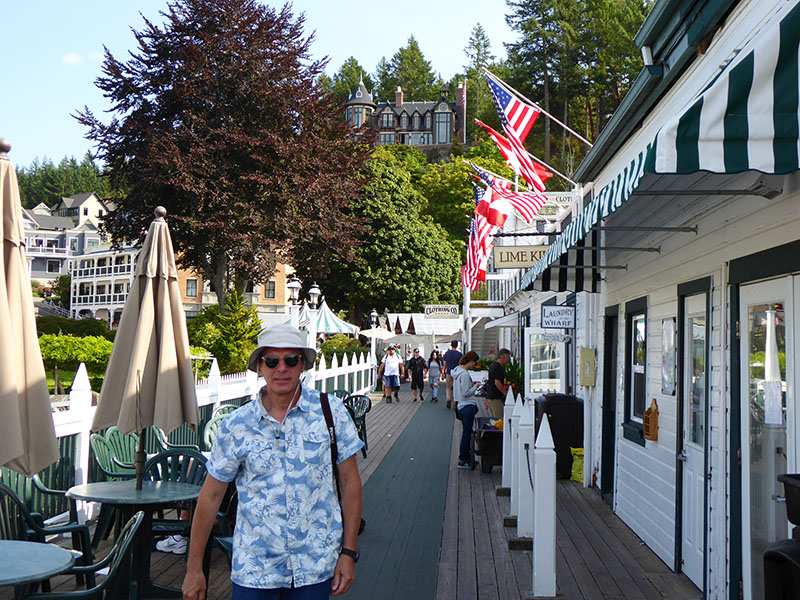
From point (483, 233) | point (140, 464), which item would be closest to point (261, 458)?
point (140, 464)

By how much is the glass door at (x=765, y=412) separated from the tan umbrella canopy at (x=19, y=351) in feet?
14.1

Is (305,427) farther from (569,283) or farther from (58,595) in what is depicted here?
(569,283)

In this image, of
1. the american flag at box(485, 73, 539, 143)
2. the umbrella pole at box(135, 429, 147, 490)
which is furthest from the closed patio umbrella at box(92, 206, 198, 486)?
the american flag at box(485, 73, 539, 143)

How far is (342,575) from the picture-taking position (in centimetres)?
341

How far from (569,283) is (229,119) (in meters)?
20.5

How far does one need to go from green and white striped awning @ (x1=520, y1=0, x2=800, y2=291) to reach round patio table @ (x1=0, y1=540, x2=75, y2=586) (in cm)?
332

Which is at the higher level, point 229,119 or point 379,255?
point 229,119

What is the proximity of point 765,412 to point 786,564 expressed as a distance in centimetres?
193

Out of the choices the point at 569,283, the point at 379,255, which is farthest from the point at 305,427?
the point at 379,255

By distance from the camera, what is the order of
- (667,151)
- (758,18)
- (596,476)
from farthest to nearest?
(596,476)
(758,18)
(667,151)

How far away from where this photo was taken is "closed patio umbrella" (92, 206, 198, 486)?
20.7ft

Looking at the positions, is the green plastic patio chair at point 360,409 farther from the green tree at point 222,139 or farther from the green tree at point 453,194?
the green tree at point 453,194

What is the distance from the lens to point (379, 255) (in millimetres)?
46531

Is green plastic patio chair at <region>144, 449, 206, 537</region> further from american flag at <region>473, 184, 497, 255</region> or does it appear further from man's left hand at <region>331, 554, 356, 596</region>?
american flag at <region>473, 184, 497, 255</region>
